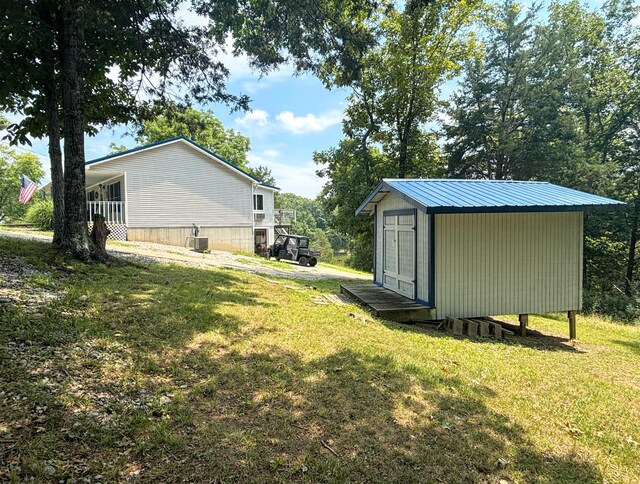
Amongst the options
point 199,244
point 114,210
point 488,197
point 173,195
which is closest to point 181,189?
point 173,195

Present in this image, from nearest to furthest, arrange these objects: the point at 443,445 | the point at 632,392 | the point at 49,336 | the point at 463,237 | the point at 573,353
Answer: the point at 443,445
the point at 49,336
the point at 632,392
the point at 573,353
the point at 463,237

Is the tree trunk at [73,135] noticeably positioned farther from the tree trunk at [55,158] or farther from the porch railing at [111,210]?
the porch railing at [111,210]

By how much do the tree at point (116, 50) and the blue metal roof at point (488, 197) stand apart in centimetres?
363

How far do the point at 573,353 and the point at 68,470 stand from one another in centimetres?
763

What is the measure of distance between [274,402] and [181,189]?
19.1 meters

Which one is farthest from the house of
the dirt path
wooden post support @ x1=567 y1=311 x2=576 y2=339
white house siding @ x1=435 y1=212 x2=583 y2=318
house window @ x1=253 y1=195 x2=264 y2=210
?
wooden post support @ x1=567 y1=311 x2=576 y2=339

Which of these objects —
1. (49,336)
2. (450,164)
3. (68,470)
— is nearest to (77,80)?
(49,336)

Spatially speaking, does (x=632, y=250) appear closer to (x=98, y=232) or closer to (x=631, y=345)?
(x=631, y=345)

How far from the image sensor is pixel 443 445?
9.45 ft

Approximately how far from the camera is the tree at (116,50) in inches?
273

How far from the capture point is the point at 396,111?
69.4 ft

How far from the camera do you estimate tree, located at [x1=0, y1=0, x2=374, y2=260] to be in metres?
6.95

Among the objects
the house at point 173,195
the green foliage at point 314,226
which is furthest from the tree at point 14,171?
the green foliage at point 314,226

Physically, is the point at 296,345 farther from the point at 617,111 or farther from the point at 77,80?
the point at 617,111
